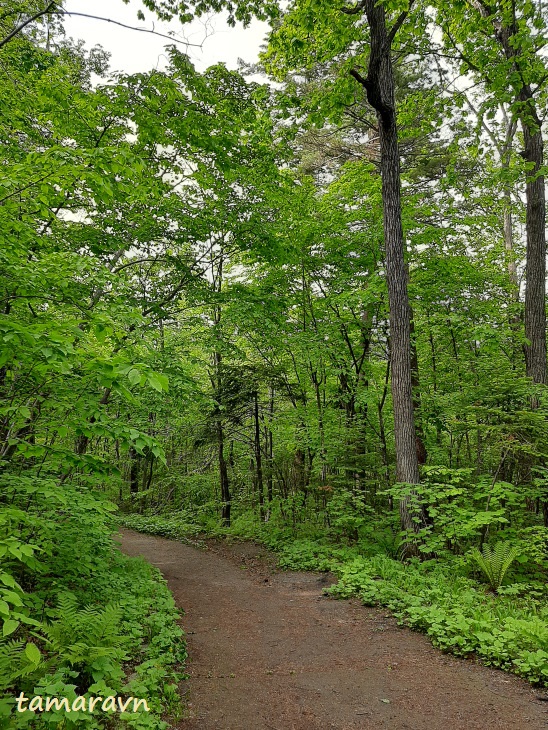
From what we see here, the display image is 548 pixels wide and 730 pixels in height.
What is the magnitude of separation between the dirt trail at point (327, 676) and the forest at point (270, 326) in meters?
0.33

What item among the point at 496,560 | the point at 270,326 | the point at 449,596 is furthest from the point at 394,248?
the point at 449,596

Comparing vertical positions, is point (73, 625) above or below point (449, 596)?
above

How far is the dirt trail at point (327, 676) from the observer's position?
328cm

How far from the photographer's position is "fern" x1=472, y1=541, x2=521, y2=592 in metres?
5.74

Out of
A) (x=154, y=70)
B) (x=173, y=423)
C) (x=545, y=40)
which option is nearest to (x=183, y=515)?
(x=173, y=423)

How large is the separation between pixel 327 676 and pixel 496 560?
3322 mm

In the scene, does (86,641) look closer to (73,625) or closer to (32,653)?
(73,625)

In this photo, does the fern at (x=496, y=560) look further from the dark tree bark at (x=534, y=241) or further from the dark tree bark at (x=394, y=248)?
the dark tree bark at (x=534, y=241)

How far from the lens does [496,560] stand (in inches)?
232

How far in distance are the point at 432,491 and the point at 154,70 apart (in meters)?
8.15

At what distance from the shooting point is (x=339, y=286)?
9898 millimetres

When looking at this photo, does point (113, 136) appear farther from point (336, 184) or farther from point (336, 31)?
point (336, 184)

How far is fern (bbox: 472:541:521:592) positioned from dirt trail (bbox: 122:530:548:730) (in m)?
1.77

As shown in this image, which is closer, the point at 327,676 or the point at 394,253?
the point at 327,676
